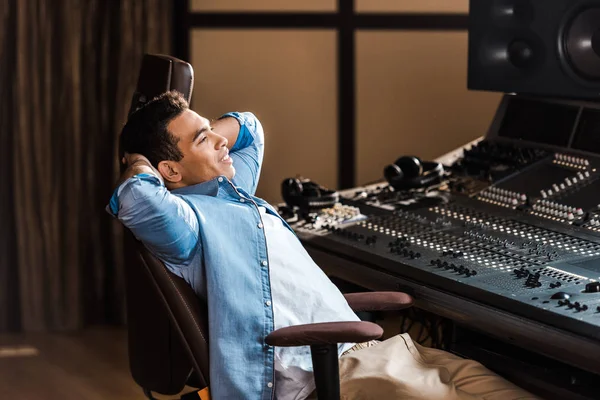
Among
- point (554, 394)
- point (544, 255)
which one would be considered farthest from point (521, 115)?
point (554, 394)

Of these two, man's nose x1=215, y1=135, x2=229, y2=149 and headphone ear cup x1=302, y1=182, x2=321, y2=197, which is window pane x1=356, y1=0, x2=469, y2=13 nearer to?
headphone ear cup x1=302, y1=182, x2=321, y2=197

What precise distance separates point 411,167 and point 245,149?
661mm

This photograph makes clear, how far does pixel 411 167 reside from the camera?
2900 mm

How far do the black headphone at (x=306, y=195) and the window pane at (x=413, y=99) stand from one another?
1062mm

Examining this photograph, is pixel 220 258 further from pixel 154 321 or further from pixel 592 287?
pixel 592 287

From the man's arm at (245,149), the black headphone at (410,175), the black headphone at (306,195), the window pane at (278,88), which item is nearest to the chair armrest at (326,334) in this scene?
the man's arm at (245,149)

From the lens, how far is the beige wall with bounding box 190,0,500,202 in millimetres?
3752

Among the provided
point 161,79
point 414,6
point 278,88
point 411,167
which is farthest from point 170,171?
point 414,6

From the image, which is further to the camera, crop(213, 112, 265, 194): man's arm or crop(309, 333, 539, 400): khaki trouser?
crop(213, 112, 265, 194): man's arm

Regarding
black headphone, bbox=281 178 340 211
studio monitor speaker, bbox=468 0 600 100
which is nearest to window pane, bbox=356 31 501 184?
studio monitor speaker, bbox=468 0 600 100

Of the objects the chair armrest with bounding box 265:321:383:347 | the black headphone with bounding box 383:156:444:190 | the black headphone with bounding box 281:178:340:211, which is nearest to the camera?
the chair armrest with bounding box 265:321:383:347

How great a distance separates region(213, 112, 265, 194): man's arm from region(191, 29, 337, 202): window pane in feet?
4.37

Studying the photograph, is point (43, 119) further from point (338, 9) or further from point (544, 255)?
point (544, 255)

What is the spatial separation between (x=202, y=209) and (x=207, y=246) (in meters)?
0.09
